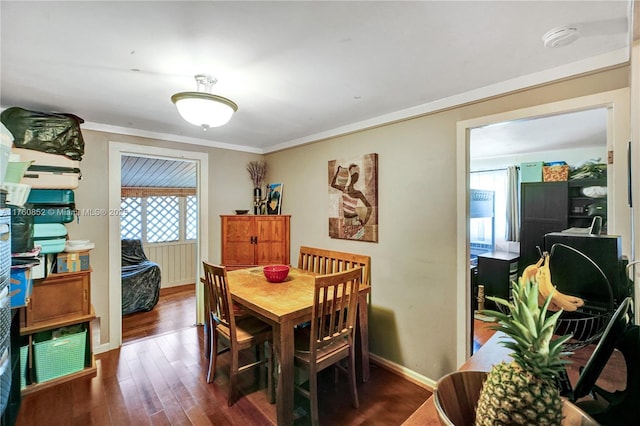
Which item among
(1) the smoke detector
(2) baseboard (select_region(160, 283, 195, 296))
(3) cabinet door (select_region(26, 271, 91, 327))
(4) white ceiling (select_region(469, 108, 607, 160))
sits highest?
(4) white ceiling (select_region(469, 108, 607, 160))

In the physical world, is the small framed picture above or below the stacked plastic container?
above

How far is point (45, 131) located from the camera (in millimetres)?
2236

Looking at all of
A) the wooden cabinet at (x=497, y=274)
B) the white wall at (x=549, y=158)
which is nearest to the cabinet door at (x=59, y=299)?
the wooden cabinet at (x=497, y=274)

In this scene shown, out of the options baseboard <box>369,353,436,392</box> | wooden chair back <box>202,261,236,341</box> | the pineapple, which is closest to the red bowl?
wooden chair back <box>202,261,236,341</box>

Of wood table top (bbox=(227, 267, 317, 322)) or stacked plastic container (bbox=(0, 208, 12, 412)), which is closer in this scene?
stacked plastic container (bbox=(0, 208, 12, 412))

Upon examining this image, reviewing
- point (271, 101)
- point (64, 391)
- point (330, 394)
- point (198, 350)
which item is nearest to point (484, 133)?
point (271, 101)

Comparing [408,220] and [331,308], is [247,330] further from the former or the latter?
[408,220]

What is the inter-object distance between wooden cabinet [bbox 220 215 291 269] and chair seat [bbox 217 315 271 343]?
3.79ft

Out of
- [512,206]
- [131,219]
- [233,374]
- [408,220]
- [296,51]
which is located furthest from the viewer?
[131,219]

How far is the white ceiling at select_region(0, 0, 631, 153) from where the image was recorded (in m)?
1.17

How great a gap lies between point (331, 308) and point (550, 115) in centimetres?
182

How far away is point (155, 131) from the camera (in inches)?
119

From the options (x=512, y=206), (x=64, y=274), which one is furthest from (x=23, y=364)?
(x=512, y=206)

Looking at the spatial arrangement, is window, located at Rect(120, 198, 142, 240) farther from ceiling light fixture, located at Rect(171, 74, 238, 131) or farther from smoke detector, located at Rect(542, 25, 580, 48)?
smoke detector, located at Rect(542, 25, 580, 48)
